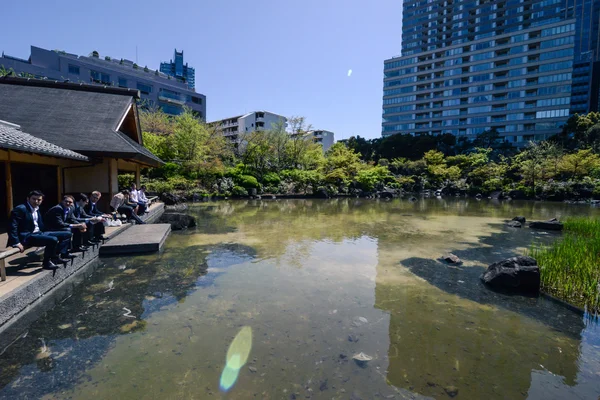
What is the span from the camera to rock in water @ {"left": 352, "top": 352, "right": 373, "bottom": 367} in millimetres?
3693

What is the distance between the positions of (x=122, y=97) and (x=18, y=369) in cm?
1370

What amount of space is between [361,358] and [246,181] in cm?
2607

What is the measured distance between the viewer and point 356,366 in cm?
363

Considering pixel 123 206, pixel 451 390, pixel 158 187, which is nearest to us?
pixel 451 390

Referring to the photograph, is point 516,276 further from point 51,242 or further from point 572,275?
point 51,242

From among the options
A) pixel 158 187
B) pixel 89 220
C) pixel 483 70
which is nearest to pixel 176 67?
pixel 483 70

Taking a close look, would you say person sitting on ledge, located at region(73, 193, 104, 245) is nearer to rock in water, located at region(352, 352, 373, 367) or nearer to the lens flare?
the lens flare

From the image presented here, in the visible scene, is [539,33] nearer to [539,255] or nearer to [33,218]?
[539,255]

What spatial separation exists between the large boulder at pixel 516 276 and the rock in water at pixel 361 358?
154 inches

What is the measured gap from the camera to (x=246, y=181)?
28969 mm

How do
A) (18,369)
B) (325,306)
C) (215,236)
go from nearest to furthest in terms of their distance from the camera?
(18,369)
(325,306)
(215,236)

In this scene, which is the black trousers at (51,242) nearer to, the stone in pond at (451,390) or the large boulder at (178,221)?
the large boulder at (178,221)

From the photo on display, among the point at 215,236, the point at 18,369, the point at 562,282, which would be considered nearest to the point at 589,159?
the point at 562,282

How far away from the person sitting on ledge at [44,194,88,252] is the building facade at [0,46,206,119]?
36.3 meters
